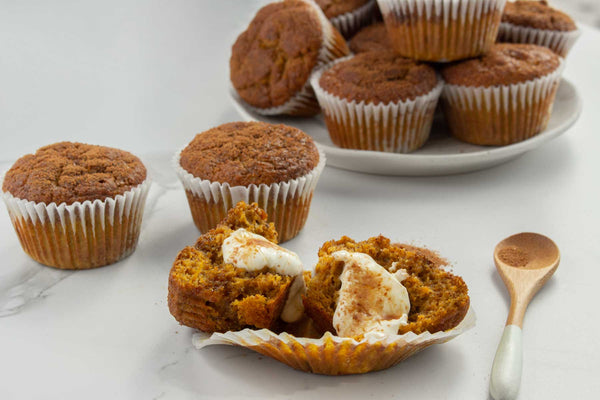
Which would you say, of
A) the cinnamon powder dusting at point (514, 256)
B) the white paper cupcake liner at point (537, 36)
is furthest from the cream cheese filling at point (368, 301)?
the white paper cupcake liner at point (537, 36)

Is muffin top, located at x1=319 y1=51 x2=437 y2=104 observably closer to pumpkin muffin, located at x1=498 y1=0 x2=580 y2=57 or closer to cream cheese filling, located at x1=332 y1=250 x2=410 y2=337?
pumpkin muffin, located at x1=498 y1=0 x2=580 y2=57

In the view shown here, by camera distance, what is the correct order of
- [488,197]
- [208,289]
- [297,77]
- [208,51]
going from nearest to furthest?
[208,289] < [488,197] < [297,77] < [208,51]

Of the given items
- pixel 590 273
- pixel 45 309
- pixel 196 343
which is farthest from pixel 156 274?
pixel 590 273

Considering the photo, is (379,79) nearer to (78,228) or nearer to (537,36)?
(537,36)

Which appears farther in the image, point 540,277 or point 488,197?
point 488,197

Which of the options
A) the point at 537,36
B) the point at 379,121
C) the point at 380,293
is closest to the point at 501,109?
the point at 379,121

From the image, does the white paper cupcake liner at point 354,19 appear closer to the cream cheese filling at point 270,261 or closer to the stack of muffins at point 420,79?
the stack of muffins at point 420,79

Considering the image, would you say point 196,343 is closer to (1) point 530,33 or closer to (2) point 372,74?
(2) point 372,74

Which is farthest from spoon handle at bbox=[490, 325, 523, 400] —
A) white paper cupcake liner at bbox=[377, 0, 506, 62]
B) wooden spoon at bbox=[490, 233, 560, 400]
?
white paper cupcake liner at bbox=[377, 0, 506, 62]
